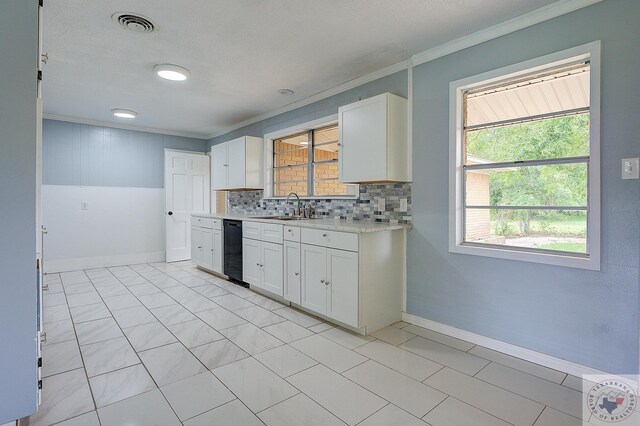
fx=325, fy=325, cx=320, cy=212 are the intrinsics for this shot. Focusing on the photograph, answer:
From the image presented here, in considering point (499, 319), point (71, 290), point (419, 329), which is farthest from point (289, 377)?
point (71, 290)

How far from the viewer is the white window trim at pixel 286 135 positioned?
3650mm

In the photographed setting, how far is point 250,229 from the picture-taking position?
12.8ft

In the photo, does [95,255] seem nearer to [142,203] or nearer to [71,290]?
[142,203]

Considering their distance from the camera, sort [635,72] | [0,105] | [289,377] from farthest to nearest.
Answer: [289,377] < [635,72] < [0,105]

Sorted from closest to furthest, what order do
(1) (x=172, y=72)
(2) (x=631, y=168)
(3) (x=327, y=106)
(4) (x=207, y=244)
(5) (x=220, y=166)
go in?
1. (2) (x=631, y=168)
2. (1) (x=172, y=72)
3. (3) (x=327, y=106)
4. (4) (x=207, y=244)
5. (5) (x=220, y=166)

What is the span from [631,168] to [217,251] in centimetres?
432

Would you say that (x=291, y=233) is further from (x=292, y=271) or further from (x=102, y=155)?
(x=102, y=155)

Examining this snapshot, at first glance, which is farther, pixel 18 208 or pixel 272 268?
pixel 272 268

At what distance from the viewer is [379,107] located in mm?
2869

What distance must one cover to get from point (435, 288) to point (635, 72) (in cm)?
190

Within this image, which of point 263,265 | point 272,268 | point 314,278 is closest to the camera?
point 314,278

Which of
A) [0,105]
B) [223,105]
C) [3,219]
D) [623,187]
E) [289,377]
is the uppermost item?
[223,105]

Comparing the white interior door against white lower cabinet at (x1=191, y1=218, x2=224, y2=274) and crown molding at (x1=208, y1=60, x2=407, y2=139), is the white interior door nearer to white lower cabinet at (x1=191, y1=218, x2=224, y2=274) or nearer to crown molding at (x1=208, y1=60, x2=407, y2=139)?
white lower cabinet at (x1=191, y1=218, x2=224, y2=274)

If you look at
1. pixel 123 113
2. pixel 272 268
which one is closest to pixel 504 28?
pixel 272 268
